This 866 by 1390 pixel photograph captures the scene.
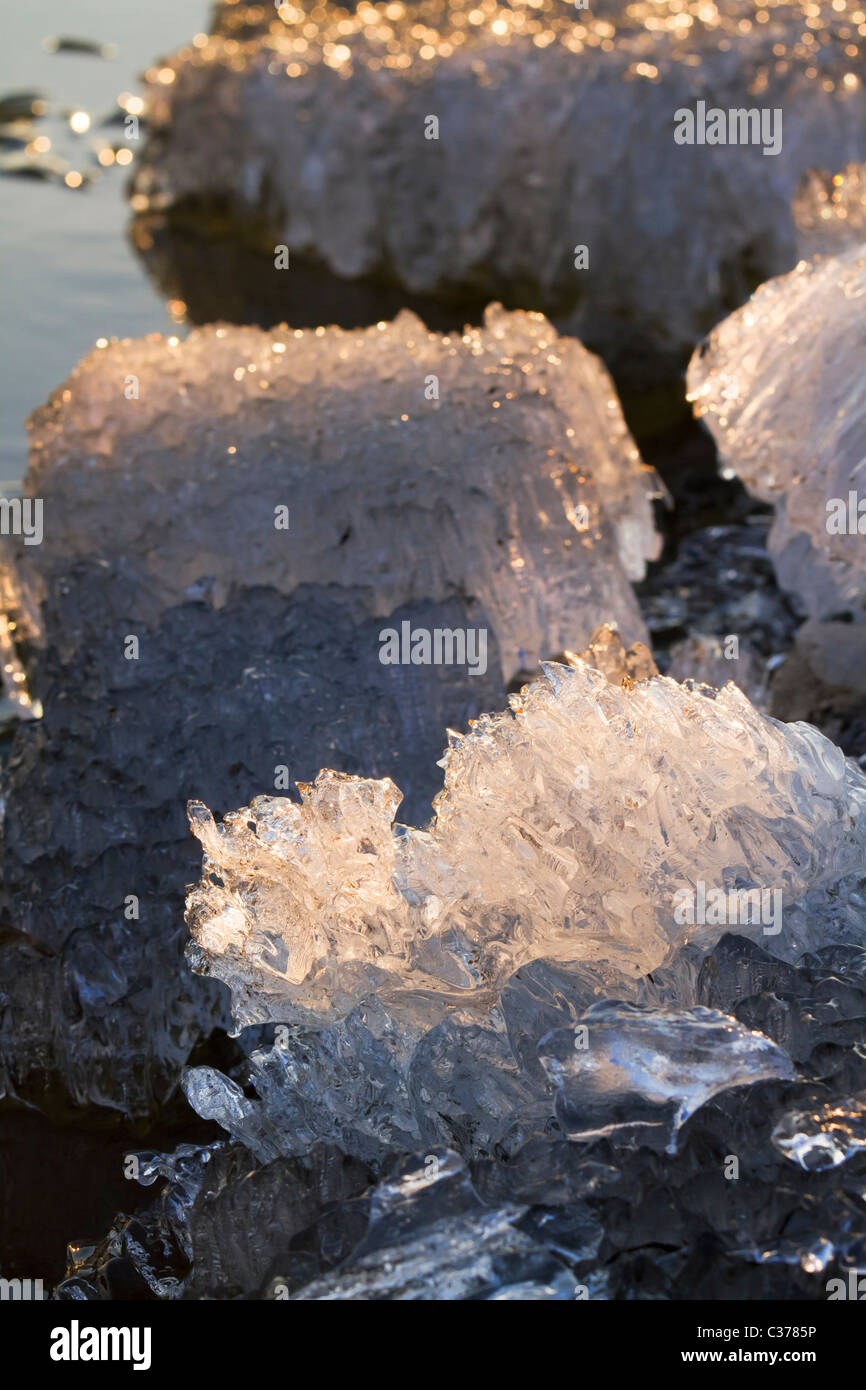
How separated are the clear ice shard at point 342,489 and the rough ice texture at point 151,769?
0.14m

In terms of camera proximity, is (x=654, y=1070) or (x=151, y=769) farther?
(x=151, y=769)

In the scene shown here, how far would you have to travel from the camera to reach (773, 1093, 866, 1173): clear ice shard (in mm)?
1380

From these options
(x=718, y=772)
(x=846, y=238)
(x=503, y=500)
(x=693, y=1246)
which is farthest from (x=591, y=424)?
(x=693, y=1246)

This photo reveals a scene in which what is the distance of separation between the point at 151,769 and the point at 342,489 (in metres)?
0.66

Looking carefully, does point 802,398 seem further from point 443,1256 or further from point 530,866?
point 443,1256

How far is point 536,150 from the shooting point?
4535 millimetres

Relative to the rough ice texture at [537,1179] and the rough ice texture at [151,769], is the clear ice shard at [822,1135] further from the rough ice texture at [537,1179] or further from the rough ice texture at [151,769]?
the rough ice texture at [151,769]

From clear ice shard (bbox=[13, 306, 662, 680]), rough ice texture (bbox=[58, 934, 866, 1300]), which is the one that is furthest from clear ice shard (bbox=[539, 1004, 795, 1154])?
clear ice shard (bbox=[13, 306, 662, 680])

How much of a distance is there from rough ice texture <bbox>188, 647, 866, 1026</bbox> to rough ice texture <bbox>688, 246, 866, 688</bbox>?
0.88 meters

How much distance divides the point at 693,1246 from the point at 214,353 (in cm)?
190

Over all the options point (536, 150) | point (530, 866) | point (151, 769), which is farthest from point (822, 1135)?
point (536, 150)

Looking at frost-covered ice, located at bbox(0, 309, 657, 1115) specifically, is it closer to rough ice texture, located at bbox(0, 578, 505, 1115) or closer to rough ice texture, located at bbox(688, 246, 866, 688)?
rough ice texture, located at bbox(0, 578, 505, 1115)

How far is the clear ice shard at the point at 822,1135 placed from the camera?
1380 millimetres
